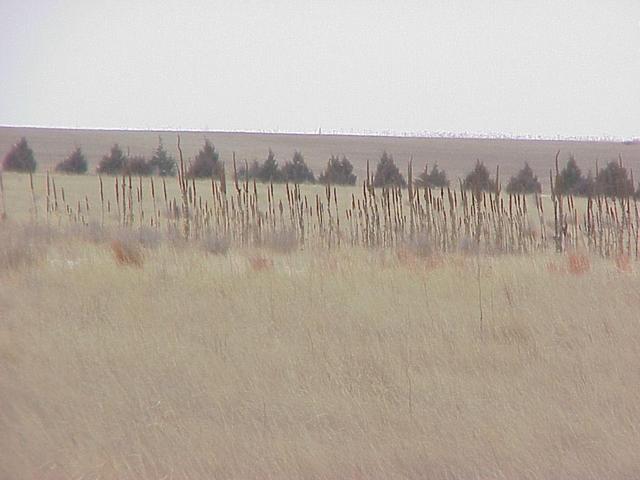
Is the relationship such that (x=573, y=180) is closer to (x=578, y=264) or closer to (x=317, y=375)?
(x=578, y=264)

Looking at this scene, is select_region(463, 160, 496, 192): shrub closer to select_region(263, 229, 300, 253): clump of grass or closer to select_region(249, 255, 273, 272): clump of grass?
select_region(263, 229, 300, 253): clump of grass

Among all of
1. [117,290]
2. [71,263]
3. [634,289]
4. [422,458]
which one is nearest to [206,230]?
[71,263]

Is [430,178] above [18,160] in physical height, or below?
below

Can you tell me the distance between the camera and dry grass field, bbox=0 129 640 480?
17.0ft

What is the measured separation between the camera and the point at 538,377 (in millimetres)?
6383

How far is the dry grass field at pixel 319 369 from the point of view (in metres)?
5.17

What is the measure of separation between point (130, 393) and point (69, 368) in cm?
67

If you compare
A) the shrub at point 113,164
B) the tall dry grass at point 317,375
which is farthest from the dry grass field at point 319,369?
the shrub at point 113,164

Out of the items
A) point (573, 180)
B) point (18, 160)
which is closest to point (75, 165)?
point (18, 160)

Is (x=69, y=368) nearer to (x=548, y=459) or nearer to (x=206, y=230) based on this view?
(x=548, y=459)

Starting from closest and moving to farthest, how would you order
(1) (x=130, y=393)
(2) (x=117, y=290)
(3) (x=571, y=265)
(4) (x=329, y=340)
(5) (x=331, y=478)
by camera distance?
(5) (x=331, y=478)
(1) (x=130, y=393)
(4) (x=329, y=340)
(2) (x=117, y=290)
(3) (x=571, y=265)

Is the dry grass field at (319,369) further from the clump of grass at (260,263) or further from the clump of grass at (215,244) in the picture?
the clump of grass at (215,244)

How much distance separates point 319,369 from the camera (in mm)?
6488

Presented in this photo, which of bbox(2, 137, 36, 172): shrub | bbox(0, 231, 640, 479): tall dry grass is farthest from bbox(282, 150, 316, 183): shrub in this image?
bbox(0, 231, 640, 479): tall dry grass
